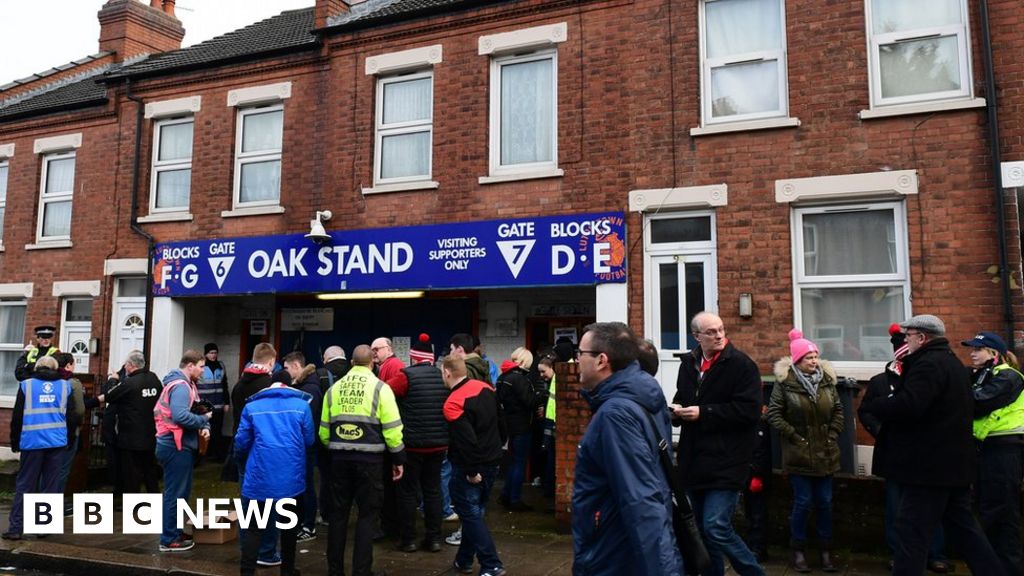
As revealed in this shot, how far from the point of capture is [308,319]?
41.6 ft

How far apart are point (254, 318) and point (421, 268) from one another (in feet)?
14.3

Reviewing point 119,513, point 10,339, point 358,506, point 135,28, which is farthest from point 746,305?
point 135,28

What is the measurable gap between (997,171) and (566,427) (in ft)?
17.2

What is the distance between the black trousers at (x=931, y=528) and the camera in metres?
4.73

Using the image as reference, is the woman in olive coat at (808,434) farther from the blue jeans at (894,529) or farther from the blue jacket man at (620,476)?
the blue jacket man at (620,476)

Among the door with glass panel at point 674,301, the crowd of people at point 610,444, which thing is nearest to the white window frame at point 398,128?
the crowd of people at point 610,444

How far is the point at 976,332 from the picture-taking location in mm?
7707

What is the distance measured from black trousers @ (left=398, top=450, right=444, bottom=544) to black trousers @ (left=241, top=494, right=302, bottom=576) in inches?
39.2

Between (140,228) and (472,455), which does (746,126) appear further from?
(140,228)

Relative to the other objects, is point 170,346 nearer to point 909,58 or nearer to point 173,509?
point 173,509

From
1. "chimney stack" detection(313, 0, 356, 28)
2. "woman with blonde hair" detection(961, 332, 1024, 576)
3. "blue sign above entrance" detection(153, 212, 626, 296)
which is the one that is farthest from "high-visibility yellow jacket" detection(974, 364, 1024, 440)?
"chimney stack" detection(313, 0, 356, 28)

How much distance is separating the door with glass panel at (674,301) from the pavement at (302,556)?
2473 mm

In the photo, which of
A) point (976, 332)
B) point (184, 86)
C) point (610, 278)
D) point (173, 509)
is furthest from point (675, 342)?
point (184, 86)

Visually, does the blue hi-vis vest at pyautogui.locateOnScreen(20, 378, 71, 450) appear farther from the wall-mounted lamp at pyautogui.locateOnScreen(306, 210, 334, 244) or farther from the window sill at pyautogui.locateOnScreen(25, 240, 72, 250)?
the window sill at pyautogui.locateOnScreen(25, 240, 72, 250)
